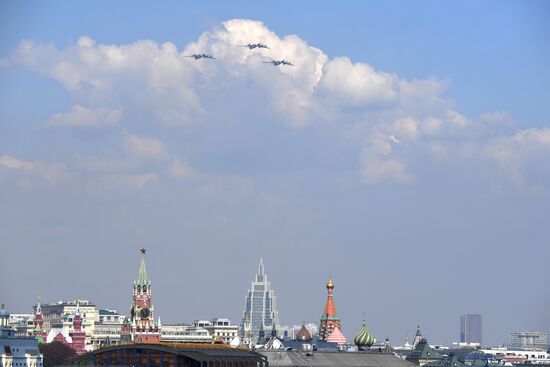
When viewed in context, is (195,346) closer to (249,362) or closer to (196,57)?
(249,362)

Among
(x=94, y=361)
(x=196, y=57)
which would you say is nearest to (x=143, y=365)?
(x=94, y=361)

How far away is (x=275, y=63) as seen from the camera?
199 meters

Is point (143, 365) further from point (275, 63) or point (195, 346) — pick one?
point (275, 63)

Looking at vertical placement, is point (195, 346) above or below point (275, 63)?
below

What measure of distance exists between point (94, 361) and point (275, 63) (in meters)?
38.4

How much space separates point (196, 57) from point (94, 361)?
114 ft

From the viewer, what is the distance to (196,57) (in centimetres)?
19638

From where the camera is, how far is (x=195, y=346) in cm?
19562

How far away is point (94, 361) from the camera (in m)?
193

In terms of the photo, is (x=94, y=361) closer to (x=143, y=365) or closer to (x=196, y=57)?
(x=143, y=365)

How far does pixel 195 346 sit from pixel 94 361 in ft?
36.7

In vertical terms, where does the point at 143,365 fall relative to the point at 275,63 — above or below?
Answer: below

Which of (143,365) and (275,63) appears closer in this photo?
(143,365)
